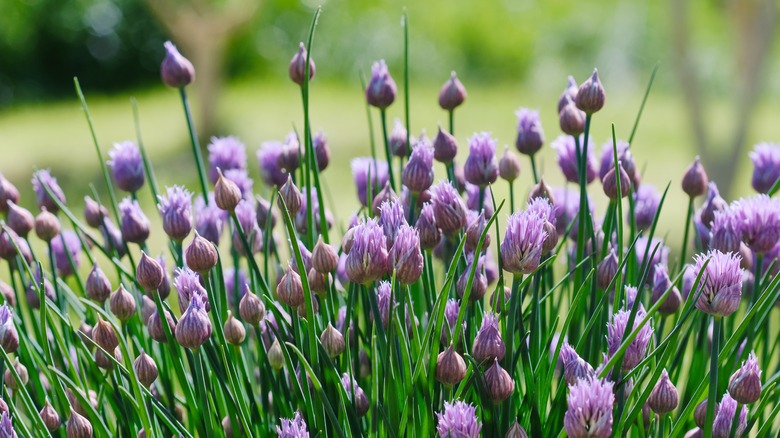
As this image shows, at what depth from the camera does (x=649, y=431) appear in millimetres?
824

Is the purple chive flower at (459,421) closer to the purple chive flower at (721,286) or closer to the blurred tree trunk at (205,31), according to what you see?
the purple chive flower at (721,286)

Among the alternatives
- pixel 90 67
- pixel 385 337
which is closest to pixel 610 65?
pixel 90 67

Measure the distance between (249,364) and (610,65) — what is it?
19.9 feet

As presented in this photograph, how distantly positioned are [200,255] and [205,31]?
4096 mm

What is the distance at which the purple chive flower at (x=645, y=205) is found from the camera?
3.56 ft

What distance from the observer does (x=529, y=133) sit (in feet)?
3.40

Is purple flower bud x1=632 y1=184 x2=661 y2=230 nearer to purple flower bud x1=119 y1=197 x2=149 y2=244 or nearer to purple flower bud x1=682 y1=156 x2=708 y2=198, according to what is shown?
purple flower bud x1=682 y1=156 x2=708 y2=198

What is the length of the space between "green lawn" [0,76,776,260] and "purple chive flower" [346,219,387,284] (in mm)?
3046

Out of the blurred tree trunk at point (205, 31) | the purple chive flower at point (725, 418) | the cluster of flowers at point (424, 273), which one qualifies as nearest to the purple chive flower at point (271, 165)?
the cluster of flowers at point (424, 273)

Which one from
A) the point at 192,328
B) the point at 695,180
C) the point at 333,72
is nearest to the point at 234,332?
the point at 192,328

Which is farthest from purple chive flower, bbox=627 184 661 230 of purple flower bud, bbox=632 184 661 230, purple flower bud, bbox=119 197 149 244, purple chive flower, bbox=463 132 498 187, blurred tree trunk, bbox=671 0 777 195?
blurred tree trunk, bbox=671 0 777 195

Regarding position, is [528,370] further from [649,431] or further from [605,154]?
[605,154]

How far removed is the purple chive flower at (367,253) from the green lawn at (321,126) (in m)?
3.05

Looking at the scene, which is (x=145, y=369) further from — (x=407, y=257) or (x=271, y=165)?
(x=271, y=165)
